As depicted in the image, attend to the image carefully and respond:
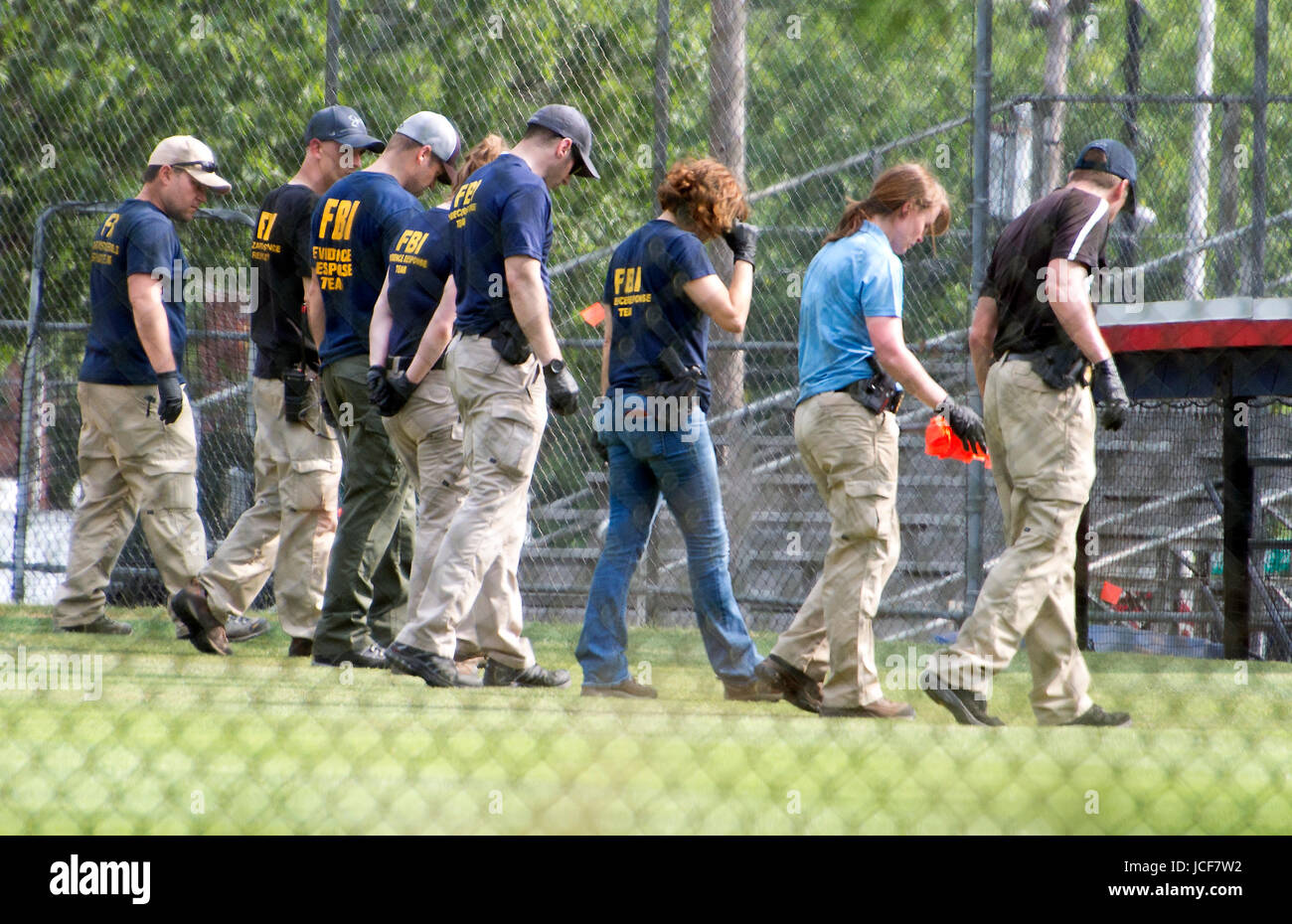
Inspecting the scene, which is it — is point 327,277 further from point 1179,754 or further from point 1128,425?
point 1128,425

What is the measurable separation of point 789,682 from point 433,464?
1.49m

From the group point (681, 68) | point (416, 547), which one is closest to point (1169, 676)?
point (416, 547)

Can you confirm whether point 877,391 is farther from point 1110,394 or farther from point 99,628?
point 99,628

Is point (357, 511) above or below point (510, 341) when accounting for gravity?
below

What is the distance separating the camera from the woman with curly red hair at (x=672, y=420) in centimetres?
505

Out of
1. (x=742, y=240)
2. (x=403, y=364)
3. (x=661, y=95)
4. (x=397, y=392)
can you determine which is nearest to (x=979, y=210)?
(x=661, y=95)

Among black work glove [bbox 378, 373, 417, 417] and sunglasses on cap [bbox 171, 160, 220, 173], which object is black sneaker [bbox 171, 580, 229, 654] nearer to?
→ black work glove [bbox 378, 373, 417, 417]

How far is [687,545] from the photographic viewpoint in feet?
16.7

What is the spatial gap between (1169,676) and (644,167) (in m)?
3.66

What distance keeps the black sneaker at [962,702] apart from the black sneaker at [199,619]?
2962 millimetres

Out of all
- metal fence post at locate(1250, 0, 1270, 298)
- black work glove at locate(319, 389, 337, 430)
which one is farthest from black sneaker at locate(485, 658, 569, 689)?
metal fence post at locate(1250, 0, 1270, 298)

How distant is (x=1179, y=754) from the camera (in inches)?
173

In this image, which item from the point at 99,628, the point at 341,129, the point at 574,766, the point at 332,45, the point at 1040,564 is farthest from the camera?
the point at 332,45

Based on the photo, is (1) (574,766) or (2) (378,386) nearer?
(1) (574,766)
